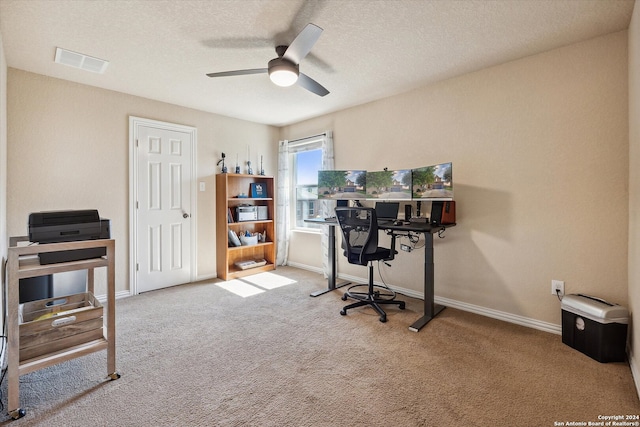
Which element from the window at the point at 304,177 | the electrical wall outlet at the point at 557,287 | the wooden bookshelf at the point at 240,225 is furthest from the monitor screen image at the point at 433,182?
the wooden bookshelf at the point at 240,225

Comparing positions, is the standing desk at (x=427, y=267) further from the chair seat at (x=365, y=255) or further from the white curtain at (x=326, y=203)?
the white curtain at (x=326, y=203)

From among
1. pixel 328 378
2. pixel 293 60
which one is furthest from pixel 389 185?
pixel 328 378

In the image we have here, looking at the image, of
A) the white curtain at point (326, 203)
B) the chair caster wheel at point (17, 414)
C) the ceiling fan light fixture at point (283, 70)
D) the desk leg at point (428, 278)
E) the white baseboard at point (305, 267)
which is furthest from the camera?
the white baseboard at point (305, 267)

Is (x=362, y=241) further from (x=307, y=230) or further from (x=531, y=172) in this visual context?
(x=307, y=230)

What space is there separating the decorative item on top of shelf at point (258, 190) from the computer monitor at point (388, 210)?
2.04 meters

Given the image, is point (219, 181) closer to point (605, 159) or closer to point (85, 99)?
point (85, 99)

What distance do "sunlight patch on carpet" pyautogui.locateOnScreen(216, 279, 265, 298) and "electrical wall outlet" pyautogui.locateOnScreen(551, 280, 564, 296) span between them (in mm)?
2995

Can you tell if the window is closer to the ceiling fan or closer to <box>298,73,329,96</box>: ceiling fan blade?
<box>298,73,329,96</box>: ceiling fan blade

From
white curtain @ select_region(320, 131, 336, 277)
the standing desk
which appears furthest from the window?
the standing desk

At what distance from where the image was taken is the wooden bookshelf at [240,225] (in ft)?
13.5

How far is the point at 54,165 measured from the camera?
2.97 m

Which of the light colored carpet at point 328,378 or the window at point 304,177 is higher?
the window at point 304,177

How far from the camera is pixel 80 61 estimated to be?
2582 millimetres

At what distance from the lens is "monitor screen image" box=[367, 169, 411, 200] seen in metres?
3.16
